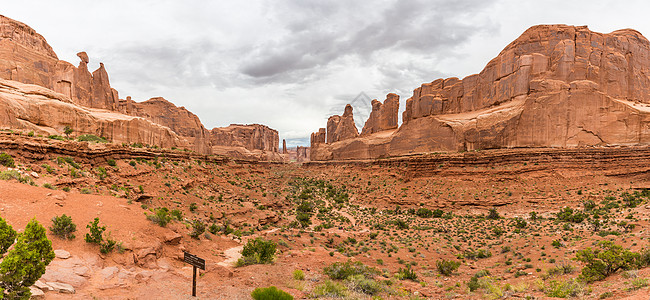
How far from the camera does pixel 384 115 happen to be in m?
65.1

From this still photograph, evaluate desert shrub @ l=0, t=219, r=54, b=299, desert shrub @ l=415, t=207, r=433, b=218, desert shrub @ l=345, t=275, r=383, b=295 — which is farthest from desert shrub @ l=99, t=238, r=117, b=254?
desert shrub @ l=415, t=207, r=433, b=218

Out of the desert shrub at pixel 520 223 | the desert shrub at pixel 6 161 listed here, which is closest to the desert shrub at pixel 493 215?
the desert shrub at pixel 520 223

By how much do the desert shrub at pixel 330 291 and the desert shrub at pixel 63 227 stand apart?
9.15 m

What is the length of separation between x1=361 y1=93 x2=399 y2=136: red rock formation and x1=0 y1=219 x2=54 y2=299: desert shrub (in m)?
62.2

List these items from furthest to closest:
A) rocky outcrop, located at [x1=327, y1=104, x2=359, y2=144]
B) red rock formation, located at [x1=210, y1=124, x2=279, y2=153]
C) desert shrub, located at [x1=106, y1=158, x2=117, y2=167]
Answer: red rock formation, located at [x1=210, y1=124, x2=279, y2=153]
rocky outcrop, located at [x1=327, y1=104, x2=359, y2=144]
desert shrub, located at [x1=106, y1=158, x2=117, y2=167]

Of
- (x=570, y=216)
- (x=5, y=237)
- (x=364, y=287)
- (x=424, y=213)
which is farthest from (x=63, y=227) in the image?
(x=570, y=216)

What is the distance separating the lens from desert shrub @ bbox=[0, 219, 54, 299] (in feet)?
18.7

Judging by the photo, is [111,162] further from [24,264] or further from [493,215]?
[493,215]

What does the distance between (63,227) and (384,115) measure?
61054mm

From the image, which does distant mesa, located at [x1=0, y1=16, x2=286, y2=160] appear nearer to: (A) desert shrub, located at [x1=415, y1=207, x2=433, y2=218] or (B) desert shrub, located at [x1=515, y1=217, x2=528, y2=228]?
(A) desert shrub, located at [x1=415, y1=207, x2=433, y2=218]

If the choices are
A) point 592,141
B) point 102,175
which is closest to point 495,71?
point 592,141

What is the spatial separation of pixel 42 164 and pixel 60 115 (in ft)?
53.9

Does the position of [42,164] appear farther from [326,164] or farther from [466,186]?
[326,164]

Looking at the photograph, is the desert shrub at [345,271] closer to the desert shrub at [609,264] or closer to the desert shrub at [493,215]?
the desert shrub at [609,264]
